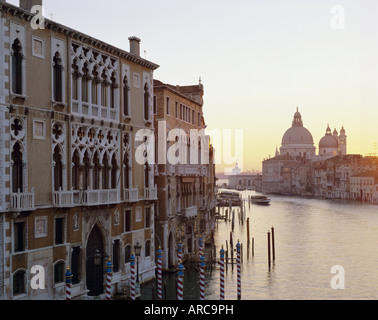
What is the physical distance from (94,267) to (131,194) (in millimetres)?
3061

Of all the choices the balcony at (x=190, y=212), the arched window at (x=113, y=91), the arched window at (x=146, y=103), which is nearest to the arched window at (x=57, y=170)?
the arched window at (x=113, y=91)

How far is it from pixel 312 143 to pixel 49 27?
553 feet

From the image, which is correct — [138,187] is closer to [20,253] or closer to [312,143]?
[20,253]

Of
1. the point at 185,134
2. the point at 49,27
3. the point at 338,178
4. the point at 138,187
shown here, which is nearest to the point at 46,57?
the point at 49,27

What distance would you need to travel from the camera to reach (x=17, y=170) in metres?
14.2

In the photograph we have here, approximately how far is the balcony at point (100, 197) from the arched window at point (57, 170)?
112 centimetres

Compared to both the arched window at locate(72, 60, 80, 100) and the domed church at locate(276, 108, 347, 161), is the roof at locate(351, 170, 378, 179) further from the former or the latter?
the arched window at locate(72, 60, 80, 100)

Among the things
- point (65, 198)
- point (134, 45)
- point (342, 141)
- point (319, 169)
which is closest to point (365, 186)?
point (319, 169)

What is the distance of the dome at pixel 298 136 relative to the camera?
177 metres

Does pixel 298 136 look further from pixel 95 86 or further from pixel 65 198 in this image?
pixel 65 198

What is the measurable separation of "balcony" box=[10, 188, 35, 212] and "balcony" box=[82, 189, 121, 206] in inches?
96.4

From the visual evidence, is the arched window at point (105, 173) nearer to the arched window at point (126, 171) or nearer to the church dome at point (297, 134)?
the arched window at point (126, 171)

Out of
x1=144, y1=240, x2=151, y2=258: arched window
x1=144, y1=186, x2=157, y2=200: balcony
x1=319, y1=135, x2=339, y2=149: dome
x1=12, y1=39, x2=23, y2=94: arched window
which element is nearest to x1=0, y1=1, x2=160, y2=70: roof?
x1=12, y1=39, x2=23, y2=94: arched window

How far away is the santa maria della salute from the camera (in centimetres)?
10273
